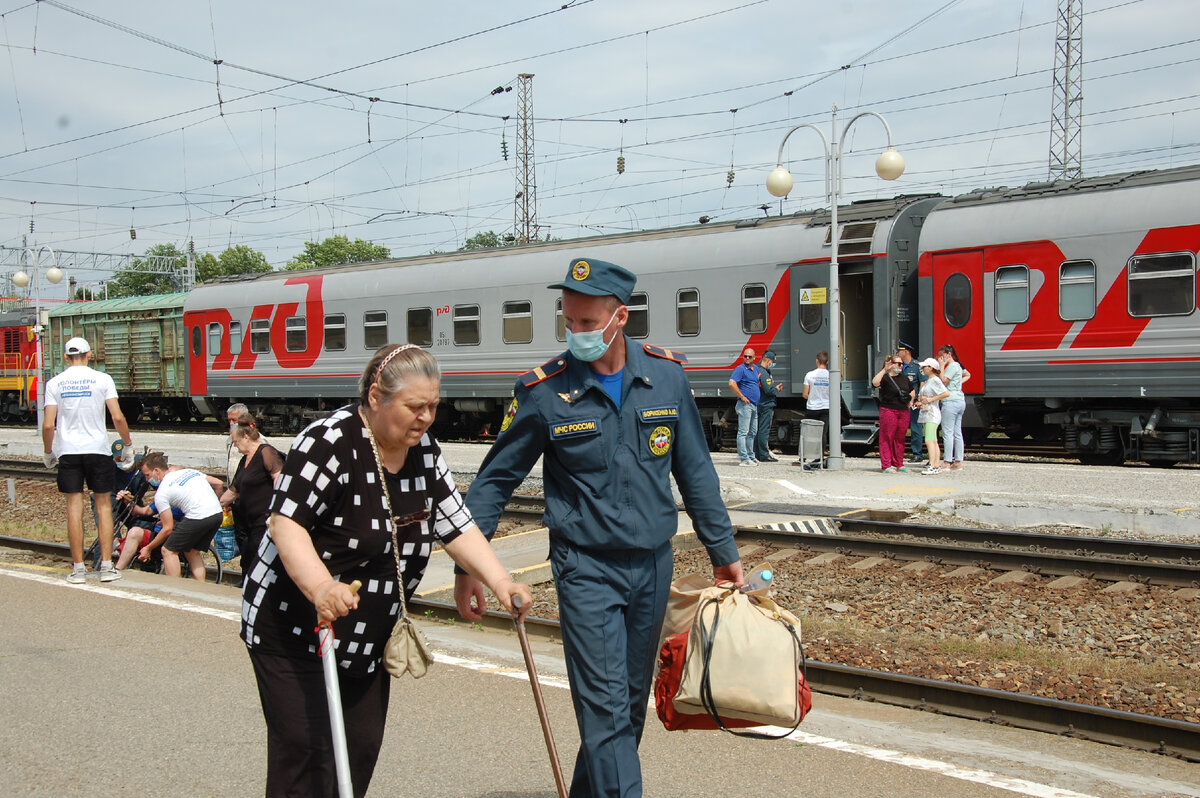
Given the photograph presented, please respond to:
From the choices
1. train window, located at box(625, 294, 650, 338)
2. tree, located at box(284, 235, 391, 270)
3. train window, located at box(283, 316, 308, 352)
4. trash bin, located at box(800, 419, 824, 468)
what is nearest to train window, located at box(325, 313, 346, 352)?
train window, located at box(283, 316, 308, 352)

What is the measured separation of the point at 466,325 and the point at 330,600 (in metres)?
20.6

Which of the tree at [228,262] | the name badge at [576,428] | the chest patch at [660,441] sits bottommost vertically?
the chest patch at [660,441]

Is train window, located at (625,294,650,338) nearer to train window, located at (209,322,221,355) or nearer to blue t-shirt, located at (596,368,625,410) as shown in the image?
train window, located at (209,322,221,355)

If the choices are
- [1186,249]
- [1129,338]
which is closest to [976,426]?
[1129,338]

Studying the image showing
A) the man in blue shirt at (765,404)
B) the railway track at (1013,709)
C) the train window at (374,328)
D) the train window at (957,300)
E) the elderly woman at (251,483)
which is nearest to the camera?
the railway track at (1013,709)

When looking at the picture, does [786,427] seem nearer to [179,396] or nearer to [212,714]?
[212,714]

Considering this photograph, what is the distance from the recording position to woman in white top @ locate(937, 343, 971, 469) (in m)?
15.9

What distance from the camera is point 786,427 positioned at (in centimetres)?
2014

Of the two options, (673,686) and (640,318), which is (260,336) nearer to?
(640,318)

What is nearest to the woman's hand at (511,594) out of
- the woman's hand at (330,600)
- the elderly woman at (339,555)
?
the elderly woman at (339,555)

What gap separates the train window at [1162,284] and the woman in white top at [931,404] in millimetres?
2772

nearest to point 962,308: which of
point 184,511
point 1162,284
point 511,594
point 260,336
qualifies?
point 1162,284

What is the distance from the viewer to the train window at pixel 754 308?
19406mm

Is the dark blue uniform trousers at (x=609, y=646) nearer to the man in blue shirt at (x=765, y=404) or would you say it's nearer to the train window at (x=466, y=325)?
the man in blue shirt at (x=765, y=404)
